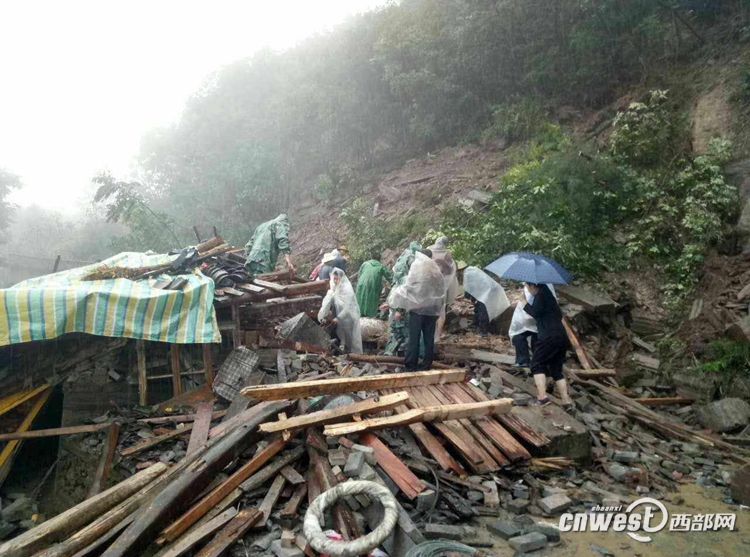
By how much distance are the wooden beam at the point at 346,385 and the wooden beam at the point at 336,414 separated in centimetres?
31

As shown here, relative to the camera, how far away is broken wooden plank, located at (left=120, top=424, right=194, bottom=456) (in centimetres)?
521

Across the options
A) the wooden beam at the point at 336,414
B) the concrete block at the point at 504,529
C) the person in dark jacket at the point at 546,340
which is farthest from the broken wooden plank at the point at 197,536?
the person in dark jacket at the point at 546,340

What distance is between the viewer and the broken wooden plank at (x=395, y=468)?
12.2 ft

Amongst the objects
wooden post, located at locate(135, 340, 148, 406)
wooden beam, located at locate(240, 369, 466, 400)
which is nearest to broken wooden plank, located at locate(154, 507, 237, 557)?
wooden beam, located at locate(240, 369, 466, 400)

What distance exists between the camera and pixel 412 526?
3.13 meters

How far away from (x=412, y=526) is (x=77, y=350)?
16.4ft

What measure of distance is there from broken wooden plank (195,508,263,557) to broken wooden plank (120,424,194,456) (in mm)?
2107

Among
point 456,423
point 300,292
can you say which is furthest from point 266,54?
point 456,423

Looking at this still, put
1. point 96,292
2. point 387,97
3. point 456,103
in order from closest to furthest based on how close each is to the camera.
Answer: point 96,292
point 456,103
point 387,97


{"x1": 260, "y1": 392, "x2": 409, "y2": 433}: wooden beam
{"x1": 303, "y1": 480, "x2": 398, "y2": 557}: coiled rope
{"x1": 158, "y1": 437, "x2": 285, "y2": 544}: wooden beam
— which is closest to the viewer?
{"x1": 303, "y1": 480, "x2": 398, "y2": 557}: coiled rope

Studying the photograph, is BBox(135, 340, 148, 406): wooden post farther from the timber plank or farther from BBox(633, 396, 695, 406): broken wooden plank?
BBox(633, 396, 695, 406): broken wooden plank

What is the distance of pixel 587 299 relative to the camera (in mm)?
8055

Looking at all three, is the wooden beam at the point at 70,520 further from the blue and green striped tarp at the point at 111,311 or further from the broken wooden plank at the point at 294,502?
the blue and green striped tarp at the point at 111,311

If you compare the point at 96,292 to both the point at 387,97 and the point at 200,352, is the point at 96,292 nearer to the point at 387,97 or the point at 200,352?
the point at 200,352
